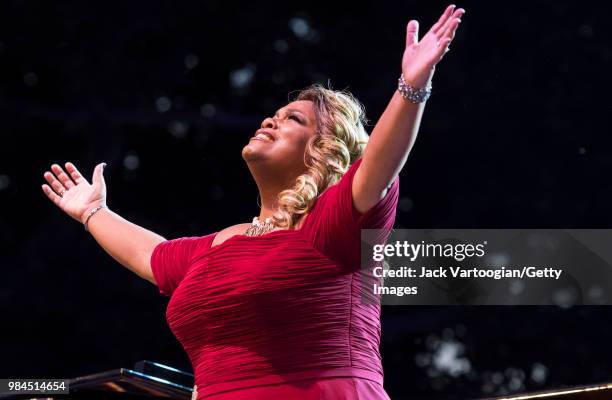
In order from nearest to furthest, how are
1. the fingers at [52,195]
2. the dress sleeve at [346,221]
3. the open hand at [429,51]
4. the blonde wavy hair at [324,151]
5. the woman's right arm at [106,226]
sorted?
the open hand at [429,51], the dress sleeve at [346,221], the blonde wavy hair at [324,151], the woman's right arm at [106,226], the fingers at [52,195]

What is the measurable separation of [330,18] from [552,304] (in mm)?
1326

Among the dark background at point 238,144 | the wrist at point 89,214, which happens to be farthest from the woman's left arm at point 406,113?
the dark background at point 238,144

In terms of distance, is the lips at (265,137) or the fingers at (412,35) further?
the lips at (265,137)

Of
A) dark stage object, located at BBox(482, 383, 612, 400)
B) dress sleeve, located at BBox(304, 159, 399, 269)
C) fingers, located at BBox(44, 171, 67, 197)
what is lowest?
dark stage object, located at BBox(482, 383, 612, 400)

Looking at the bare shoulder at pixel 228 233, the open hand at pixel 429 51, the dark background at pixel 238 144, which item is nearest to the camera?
the open hand at pixel 429 51

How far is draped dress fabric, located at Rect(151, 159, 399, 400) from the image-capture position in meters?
→ 1.30

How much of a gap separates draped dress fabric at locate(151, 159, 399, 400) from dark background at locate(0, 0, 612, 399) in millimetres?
1575

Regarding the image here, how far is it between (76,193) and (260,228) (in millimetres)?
524

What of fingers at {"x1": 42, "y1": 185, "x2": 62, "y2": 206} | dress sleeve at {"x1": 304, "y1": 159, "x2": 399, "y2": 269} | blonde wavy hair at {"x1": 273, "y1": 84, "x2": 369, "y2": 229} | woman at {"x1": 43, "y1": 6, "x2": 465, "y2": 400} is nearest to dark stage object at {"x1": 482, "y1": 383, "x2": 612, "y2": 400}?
woman at {"x1": 43, "y1": 6, "x2": 465, "y2": 400}

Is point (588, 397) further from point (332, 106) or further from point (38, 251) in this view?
point (38, 251)

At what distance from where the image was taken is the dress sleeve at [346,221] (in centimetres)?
128

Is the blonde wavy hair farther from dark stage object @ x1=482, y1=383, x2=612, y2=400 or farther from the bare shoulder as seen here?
dark stage object @ x1=482, y1=383, x2=612, y2=400

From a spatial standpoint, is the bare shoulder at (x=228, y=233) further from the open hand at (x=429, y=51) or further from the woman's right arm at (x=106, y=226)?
the open hand at (x=429, y=51)

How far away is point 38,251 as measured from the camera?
3.14 meters
